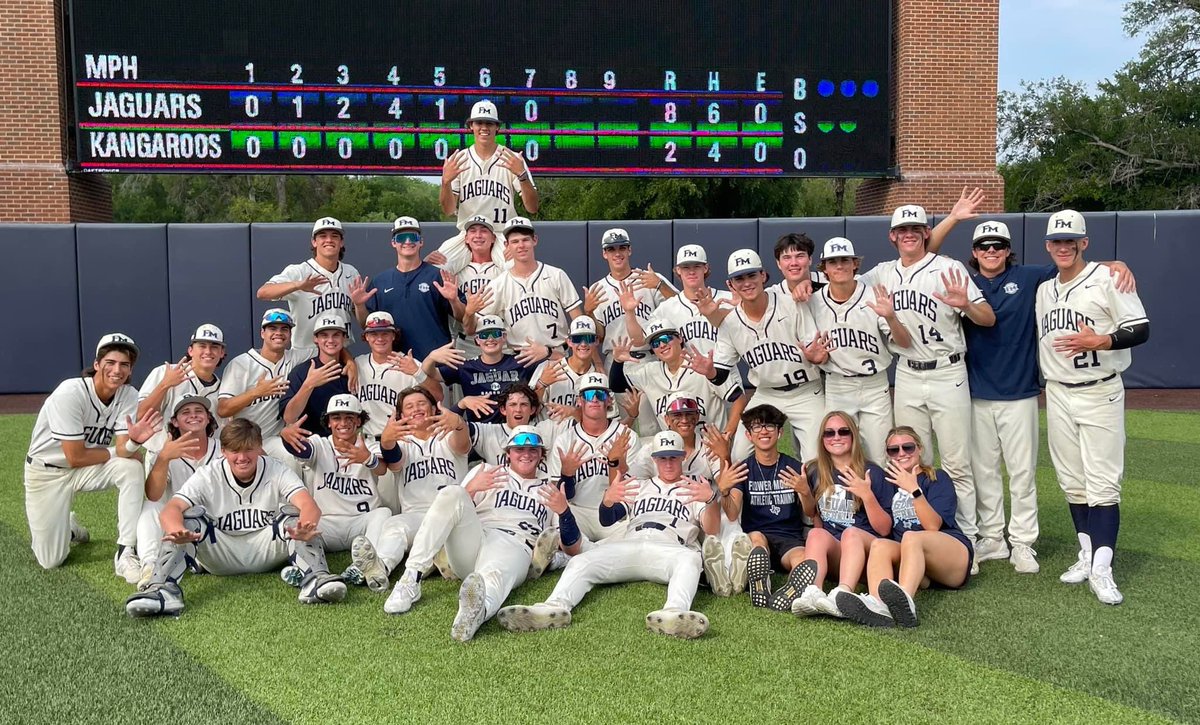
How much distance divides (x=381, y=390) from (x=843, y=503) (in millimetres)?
3073

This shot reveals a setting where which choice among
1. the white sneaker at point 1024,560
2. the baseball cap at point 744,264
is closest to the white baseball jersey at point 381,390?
the baseball cap at point 744,264

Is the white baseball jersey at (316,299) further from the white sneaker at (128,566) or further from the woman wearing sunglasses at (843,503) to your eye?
the woman wearing sunglasses at (843,503)

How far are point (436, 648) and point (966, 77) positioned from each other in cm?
1256

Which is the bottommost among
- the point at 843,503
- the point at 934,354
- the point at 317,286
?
the point at 843,503

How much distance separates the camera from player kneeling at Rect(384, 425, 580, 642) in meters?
4.48

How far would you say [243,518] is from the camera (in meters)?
5.28

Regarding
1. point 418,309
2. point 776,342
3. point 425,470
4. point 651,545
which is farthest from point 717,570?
point 418,309

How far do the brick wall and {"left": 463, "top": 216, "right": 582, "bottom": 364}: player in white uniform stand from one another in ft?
26.7

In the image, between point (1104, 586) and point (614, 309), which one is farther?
point (614, 309)

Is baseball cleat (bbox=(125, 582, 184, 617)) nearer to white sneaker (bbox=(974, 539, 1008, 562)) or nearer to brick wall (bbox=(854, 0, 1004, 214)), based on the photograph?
white sneaker (bbox=(974, 539, 1008, 562))

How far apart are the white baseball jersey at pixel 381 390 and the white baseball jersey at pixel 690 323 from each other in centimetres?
171

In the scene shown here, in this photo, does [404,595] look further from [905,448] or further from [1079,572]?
[1079,572]

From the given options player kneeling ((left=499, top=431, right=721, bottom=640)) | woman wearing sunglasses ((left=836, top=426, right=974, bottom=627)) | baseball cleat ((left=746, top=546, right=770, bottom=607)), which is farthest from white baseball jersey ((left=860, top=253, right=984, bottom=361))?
baseball cleat ((left=746, top=546, right=770, bottom=607))

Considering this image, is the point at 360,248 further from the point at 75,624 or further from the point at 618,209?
the point at 618,209
